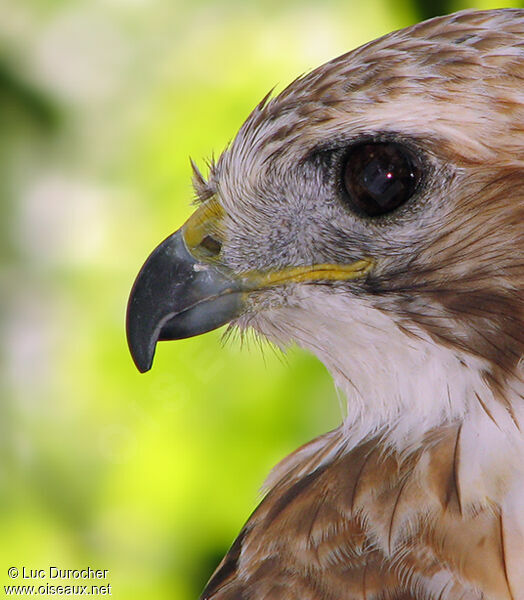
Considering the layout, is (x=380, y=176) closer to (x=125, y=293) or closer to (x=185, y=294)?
(x=185, y=294)

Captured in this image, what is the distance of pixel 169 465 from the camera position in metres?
2.13

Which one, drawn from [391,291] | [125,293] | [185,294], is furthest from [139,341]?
[125,293]

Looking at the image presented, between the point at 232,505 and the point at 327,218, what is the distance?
4.00 feet

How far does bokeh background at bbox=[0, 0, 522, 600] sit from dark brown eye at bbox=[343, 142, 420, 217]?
1057 millimetres

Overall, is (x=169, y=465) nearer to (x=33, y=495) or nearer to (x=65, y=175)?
(x=33, y=495)

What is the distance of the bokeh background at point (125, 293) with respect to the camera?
6.90 ft

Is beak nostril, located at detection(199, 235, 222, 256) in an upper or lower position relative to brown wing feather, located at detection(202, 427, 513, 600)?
upper

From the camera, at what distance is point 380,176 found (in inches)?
38.2

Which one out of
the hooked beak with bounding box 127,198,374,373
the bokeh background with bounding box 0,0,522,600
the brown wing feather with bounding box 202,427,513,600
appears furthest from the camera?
the bokeh background with bounding box 0,0,522,600

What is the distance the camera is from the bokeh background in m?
2.10

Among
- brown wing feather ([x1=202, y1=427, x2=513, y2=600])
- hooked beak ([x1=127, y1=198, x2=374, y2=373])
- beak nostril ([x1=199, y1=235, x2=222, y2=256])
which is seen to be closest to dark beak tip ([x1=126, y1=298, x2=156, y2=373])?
hooked beak ([x1=127, y1=198, x2=374, y2=373])

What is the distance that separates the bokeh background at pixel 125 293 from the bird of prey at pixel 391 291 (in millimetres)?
921

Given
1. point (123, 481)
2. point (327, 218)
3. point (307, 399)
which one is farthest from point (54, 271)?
point (327, 218)

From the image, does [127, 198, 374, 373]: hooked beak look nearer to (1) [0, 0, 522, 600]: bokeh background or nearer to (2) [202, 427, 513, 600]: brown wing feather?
(2) [202, 427, 513, 600]: brown wing feather
